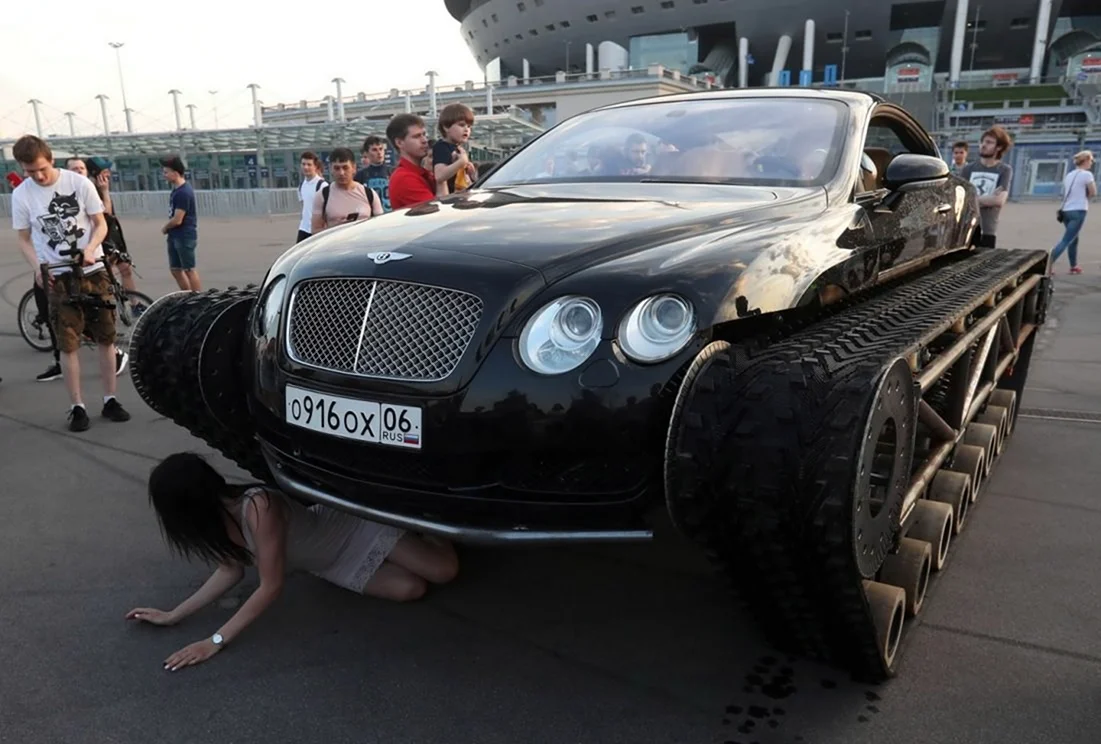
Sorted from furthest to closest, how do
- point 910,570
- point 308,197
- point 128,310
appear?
point 128,310, point 308,197, point 910,570

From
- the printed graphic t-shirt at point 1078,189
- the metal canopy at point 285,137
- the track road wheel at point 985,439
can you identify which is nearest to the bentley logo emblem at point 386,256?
the track road wheel at point 985,439

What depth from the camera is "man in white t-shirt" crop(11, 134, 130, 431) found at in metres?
5.42

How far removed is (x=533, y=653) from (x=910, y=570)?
1.31 meters

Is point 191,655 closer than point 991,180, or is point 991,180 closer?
point 191,655

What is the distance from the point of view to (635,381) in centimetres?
221

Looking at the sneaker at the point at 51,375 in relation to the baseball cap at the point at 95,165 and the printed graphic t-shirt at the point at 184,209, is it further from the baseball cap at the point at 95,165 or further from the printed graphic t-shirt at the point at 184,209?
the baseball cap at the point at 95,165

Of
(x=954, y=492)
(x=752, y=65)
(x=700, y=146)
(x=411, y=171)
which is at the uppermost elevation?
(x=752, y=65)

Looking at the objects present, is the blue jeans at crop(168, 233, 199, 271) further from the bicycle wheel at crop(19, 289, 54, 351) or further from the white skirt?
the white skirt

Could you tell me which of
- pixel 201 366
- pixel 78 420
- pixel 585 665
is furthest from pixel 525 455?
pixel 78 420

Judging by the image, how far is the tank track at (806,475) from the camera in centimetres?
198

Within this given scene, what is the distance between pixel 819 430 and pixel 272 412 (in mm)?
1722

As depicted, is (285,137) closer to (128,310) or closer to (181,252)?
(181,252)

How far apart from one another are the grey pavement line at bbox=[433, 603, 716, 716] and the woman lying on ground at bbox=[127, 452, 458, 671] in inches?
8.3

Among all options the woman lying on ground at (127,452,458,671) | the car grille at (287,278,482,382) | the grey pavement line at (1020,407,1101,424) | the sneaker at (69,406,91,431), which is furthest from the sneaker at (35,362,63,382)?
the grey pavement line at (1020,407,1101,424)
